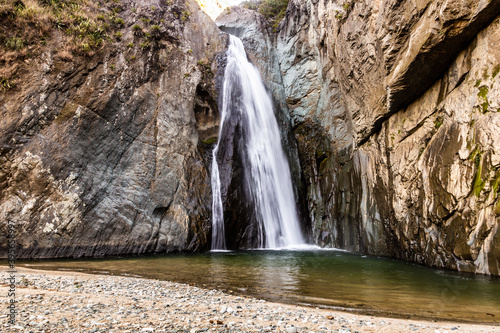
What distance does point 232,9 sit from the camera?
2698 centimetres

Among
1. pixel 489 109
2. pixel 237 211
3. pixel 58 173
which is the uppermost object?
pixel 489 109

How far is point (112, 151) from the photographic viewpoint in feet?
48.9

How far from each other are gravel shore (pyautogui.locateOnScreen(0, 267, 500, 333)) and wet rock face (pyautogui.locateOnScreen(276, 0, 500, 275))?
5.26 meters

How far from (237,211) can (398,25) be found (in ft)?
36.9

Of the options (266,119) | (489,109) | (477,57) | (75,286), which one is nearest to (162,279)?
(75,286)

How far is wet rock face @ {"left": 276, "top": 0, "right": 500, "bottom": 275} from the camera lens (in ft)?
27.3

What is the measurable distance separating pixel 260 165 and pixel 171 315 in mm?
14272

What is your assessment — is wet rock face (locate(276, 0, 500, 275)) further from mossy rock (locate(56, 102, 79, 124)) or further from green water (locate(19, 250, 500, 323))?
mossy rock (locate(56, 102, 79, 124))

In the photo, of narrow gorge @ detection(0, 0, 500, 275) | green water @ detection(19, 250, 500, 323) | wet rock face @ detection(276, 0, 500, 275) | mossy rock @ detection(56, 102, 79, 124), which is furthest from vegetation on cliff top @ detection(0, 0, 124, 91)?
wet rock face @ detection(276, 0, 500, 275)

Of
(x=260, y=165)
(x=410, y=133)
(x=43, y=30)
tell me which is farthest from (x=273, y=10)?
(x=410, y=133)

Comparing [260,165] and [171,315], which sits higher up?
[260,165]

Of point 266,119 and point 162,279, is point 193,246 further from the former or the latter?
point 266,119

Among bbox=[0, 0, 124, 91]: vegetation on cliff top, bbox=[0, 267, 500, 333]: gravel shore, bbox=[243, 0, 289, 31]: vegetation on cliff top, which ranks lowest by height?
bbox=[0, 267, 500, 333]: gravel shore

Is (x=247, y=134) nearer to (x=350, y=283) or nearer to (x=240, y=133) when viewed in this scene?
(x=240, y=133)
